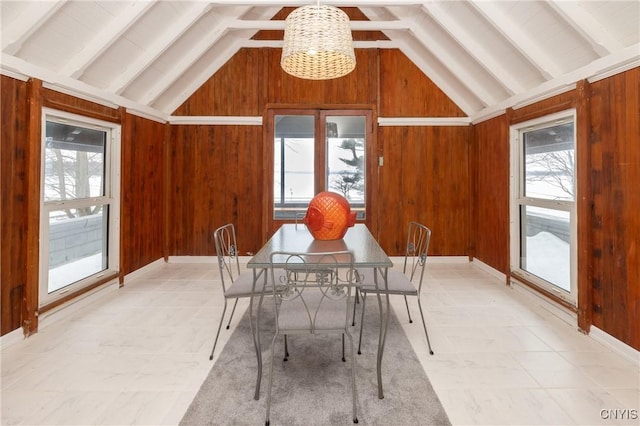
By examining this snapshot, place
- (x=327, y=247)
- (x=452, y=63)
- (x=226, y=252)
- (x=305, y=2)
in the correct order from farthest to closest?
(x=452, y=63) → (x=226, y=252) → (x=305, y=2) → (x=327, y=247)

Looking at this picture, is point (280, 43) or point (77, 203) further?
point (280, 43)

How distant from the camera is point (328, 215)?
2.09 m

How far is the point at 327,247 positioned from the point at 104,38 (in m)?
2.50

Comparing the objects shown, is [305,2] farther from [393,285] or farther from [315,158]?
[393,285]

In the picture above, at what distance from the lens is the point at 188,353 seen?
2143 mm

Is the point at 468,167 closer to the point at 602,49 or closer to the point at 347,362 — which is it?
the point at 602,49

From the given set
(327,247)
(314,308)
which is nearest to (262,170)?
Answer: (327,247)

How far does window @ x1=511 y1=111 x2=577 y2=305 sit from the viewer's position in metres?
2.76

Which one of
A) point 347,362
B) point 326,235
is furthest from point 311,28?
point 347,362

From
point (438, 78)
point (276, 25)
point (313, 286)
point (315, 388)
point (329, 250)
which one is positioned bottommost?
point (315, 388)

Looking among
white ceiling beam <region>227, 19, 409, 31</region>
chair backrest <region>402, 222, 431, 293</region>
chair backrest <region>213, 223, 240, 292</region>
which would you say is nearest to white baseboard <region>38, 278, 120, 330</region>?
chair backrest <region>213, 223, 240, 292</region>

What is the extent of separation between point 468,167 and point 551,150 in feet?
4.90

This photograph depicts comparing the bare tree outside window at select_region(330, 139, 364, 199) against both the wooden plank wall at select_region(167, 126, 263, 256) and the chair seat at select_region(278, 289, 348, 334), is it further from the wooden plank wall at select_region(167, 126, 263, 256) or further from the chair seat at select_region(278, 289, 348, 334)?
the chair seat at select_region(278, 289, 348, 334)

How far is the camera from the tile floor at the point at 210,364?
5.21 feet
